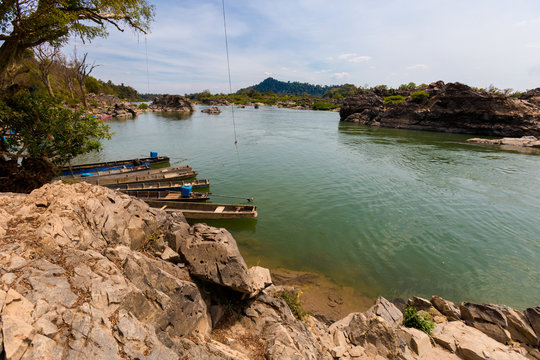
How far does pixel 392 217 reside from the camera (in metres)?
21.3

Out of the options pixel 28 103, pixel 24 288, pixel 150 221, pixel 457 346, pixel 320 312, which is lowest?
pixel 320 312

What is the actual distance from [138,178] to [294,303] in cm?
2385

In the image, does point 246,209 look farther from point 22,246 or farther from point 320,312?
point 22,246

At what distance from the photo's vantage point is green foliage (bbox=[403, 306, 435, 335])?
10151mm

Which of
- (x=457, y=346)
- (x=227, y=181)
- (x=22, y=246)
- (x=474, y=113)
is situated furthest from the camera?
(x=474, y=113)

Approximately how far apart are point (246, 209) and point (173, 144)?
120 ft


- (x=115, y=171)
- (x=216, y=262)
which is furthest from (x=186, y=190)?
(x=216, y=262)

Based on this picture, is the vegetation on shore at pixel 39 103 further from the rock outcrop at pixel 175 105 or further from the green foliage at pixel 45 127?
the rock outcrop at pixel 175 105

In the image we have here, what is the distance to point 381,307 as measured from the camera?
10930 millimetres

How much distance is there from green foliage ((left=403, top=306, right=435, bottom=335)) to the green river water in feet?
9.99

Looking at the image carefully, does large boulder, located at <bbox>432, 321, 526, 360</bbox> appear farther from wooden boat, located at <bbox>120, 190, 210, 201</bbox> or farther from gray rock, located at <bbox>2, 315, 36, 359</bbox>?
wooden boat, located at <bbox>120, 190, 210, 201</bbox>

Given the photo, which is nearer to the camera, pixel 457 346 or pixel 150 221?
pixel 457 346

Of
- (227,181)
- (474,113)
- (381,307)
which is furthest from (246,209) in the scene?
(474,113)

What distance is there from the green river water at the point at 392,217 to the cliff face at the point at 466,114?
23825 mm
